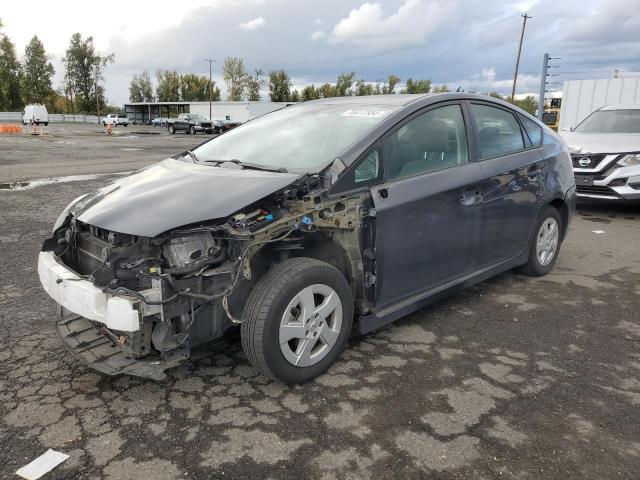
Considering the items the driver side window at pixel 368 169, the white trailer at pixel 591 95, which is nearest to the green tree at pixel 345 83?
the white trailer at pixel 591 95

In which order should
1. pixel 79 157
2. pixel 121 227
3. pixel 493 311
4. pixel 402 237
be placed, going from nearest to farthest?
pixel 121 227, pixel 402 237, pixel 493 311, pixel 79 157

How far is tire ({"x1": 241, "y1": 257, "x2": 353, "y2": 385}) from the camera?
9.06 feet

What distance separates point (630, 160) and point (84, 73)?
94533 millimetres

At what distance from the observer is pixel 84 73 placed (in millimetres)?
87562

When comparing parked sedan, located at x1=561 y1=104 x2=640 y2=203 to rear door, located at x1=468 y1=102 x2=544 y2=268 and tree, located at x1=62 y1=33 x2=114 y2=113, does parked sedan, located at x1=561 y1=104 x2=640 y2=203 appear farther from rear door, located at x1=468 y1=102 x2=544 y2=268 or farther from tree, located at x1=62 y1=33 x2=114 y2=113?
tree, located at x1=62 y1=33 x2=114 y2=113

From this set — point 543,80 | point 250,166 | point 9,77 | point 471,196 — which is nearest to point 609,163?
→ point 471,196

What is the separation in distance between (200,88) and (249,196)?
4039 inches

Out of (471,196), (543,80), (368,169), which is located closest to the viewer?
(368,169)

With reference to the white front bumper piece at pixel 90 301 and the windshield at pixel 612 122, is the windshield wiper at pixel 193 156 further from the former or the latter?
the windshield at pixel 612 122

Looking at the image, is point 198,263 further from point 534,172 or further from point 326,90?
point 326,90

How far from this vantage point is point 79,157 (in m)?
16.8

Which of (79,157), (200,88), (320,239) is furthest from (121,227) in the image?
(200,88)

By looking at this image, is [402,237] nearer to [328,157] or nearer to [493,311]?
[328,157]

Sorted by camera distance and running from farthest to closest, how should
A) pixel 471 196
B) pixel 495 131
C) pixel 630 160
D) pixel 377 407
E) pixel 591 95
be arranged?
pixel 591 95 → pixel 630 160 → pixel 495 131 → pixel 471 196 → pixel 377 407
